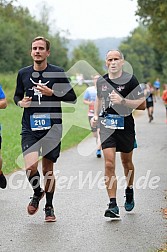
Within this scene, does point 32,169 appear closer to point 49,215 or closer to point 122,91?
point 49,215

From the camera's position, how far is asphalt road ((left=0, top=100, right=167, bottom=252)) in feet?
22.6

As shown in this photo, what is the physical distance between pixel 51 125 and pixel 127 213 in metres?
1.69

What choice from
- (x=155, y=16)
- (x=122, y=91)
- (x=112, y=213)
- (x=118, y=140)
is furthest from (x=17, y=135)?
(x=112, y=213)

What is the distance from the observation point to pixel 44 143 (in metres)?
8.01

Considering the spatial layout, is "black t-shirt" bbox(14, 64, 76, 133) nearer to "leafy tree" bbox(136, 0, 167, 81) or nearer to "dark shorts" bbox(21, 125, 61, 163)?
"dark shorts" bbox(21, 125, 61, 163)

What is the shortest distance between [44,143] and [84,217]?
112cm

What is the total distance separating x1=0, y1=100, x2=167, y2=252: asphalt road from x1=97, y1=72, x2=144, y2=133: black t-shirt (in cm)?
126

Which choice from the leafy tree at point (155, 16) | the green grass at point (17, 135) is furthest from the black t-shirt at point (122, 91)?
the leafy tree at point (155, 16)

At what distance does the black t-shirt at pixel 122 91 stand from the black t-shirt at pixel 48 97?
531 mm

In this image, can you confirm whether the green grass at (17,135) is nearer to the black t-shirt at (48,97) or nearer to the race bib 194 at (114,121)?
the race bib 194 at (114,121)

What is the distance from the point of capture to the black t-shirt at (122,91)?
8.27m

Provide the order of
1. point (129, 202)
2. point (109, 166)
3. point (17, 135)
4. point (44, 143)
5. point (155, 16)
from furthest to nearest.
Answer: point (155, 16)
point (17, 135)
point (129, 202)
point (109, 166)
point (44, 143)

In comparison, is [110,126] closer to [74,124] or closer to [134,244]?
[134,244]

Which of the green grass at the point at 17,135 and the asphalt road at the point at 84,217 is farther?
the green grass at the point at 17,135
